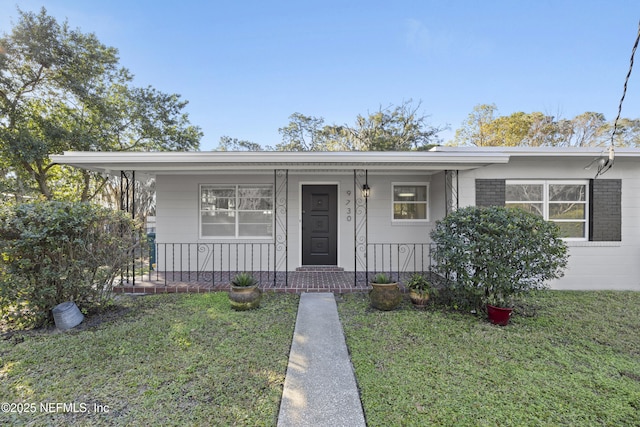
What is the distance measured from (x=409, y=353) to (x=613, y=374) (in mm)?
1915

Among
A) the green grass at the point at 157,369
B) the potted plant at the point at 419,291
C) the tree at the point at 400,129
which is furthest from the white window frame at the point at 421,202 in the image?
the tree at the point at 400,129

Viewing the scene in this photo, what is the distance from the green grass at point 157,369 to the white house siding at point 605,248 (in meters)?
5.04

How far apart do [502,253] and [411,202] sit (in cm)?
313

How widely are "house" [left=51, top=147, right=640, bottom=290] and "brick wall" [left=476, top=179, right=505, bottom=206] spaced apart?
0.8 inches

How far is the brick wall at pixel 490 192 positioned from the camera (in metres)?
5.91

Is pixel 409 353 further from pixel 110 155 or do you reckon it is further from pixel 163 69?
pixel 163 69

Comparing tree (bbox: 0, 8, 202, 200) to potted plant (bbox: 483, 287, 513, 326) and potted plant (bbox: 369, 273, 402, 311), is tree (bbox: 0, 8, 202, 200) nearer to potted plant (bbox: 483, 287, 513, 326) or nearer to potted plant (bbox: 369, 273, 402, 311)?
potted plant (bbox: 369, 273, 402, 311)

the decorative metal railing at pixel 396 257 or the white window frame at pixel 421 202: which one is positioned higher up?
the white window frame at pixel 421 202

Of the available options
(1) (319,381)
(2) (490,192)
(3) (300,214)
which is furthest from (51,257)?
(2) (490,192)

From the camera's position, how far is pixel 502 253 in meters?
4.03

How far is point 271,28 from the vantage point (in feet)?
34.8

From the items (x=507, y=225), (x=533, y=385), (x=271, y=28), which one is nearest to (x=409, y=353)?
(x=533, y=385)

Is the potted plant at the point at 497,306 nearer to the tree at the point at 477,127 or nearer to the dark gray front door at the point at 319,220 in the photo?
the dark gray front door at the point at 319,220

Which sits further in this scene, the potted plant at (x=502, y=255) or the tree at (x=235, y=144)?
the tree at (x=235, y=144)
